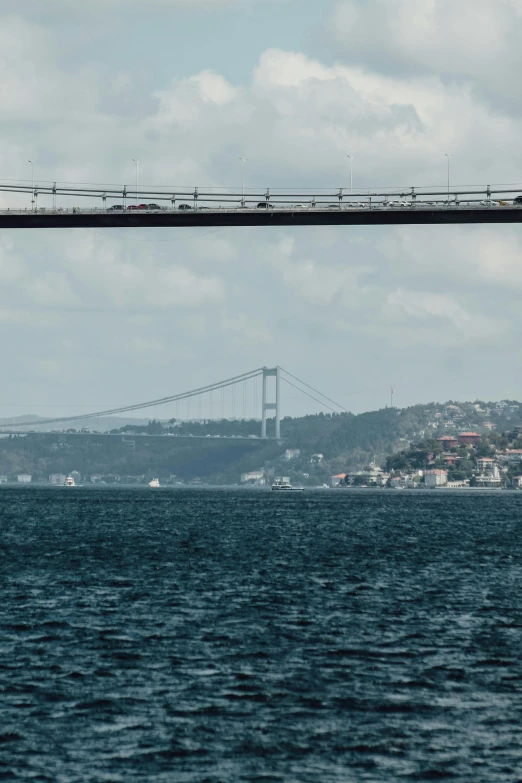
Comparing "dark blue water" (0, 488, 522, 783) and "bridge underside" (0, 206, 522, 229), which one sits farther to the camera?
"bridge underside" (0, 206, 522, 229)

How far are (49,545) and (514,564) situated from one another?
21789 mm

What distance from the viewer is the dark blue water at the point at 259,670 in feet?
59.3

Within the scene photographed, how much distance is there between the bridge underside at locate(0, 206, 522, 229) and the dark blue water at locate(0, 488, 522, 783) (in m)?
39.3

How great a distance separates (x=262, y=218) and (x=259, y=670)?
65.7m

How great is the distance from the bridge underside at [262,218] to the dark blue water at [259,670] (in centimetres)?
3931

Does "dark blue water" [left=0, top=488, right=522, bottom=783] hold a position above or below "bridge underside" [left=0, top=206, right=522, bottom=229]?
below

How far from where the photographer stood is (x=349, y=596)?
120 feet

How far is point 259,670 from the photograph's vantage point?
2425 cm

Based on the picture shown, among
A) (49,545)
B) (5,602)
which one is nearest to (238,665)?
(5,602)

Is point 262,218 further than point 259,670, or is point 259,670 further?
point 262,218

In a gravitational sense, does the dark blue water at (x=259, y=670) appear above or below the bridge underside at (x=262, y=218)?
below

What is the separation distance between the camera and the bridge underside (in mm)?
84688

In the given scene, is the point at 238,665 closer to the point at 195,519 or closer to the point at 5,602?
the point at 5,602

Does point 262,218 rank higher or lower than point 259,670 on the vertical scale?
higher
